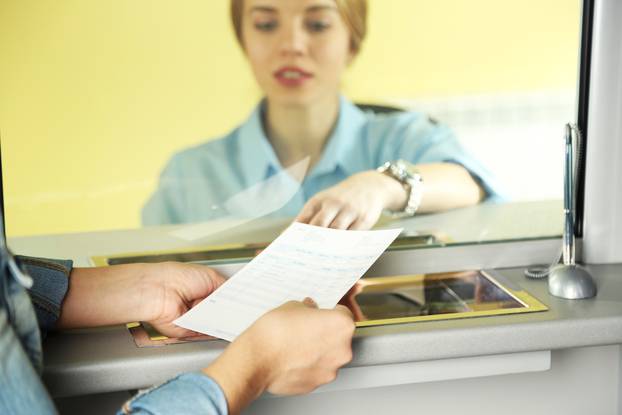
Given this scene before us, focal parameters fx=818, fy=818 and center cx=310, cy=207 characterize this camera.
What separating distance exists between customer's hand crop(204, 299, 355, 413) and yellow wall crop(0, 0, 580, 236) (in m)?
0.39

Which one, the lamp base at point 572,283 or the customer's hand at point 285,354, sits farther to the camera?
the lamp base at point 572,283

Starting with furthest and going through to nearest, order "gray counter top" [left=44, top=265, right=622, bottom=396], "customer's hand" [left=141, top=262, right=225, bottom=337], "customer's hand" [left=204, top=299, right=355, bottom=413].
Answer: "customer's hand" [left=141, top=262, right=225, bottom=337] → "gray counter top" [left=44, top=265, right=622, bottom=396] → "customer's hand" [left=204, top=299, right=355, bottom=413]

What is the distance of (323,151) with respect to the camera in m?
1.30

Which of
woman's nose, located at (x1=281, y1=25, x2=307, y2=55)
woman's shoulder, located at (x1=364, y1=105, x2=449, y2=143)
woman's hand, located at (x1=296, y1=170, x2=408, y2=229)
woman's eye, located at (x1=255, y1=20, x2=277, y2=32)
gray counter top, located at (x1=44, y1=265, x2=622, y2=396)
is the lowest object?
gray counter top, located at (x1=44, y1=265, x2=622, y2=396)

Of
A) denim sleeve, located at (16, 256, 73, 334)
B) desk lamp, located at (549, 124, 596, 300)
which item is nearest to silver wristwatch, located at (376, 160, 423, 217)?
desk lamp, located at (549, 124, 596, 300)

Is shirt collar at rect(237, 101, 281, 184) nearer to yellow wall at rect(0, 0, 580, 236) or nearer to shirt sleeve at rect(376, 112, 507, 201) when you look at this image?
yellow wall at rect(0, 0, 580, 236)

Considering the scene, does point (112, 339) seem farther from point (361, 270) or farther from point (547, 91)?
point (547, 91)

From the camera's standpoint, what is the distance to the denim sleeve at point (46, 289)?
109 centimetres

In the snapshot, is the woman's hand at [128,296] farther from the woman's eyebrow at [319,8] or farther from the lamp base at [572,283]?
the lamp base at [572,283]

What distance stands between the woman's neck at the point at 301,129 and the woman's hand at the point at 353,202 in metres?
0.06

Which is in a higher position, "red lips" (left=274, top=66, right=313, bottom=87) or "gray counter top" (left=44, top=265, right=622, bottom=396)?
"red lips" (left=274, top=66, right=313, bottom=87)

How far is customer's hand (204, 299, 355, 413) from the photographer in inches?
34.7

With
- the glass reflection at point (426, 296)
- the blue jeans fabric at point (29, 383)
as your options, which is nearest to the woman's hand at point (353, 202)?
the glass reflection at point (426, 296)

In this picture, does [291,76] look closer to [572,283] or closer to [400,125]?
[400,125]
